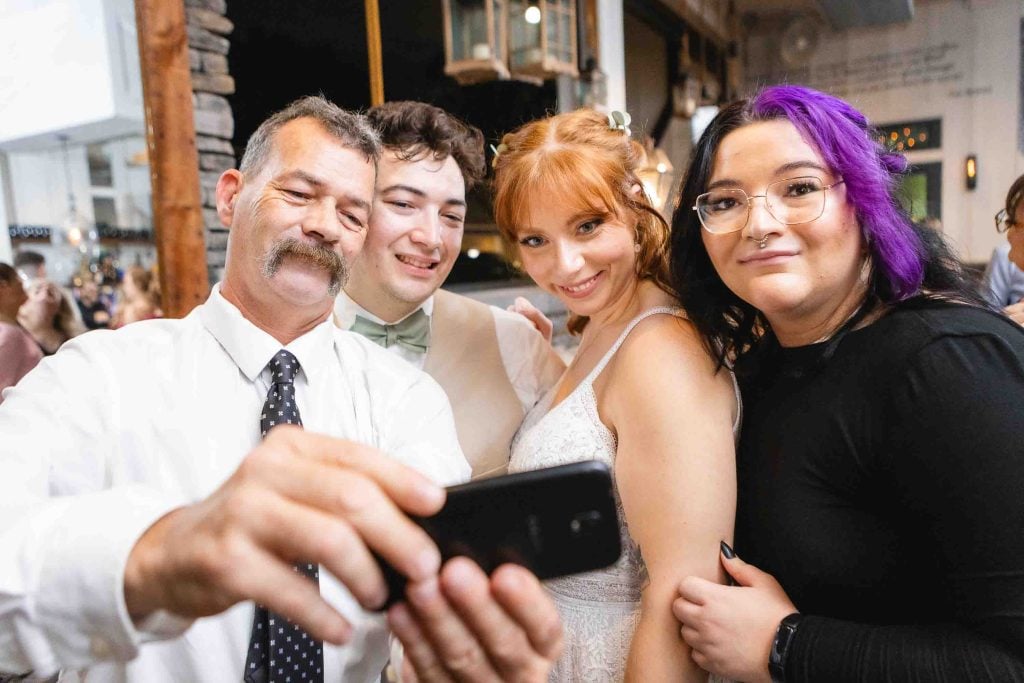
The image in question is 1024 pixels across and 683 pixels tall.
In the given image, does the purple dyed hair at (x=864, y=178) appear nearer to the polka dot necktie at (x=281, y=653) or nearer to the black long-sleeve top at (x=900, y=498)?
the black long-sleeve top at (x=900, y=498)

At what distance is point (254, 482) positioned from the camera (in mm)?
Answer: 437

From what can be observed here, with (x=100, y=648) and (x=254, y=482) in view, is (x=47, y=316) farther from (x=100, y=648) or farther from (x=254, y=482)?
(x=254, y=482)

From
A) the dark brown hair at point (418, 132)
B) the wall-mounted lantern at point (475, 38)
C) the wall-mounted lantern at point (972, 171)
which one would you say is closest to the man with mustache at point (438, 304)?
the dark brown hair at point (418, 132)

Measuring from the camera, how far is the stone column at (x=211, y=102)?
251cm

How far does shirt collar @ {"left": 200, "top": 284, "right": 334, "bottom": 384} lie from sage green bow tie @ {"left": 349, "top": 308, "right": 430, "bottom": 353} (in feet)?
2.02

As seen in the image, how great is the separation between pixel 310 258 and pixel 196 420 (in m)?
0.37

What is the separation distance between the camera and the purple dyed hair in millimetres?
1056

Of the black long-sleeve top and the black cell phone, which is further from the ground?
the black cell phone

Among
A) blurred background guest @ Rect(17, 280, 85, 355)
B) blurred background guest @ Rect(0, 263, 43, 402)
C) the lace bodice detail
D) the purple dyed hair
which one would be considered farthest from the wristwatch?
blurred background guest @ Rect(17, 280, 85, 355)

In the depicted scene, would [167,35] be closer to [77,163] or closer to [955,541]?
[77,163]

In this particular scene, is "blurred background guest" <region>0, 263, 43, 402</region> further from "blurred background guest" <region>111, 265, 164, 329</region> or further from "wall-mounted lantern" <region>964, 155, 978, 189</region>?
"wall-mounted lantern" <region>964, 155, 978, 189</region>

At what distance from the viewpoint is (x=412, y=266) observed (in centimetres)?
182

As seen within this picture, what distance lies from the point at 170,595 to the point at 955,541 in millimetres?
968

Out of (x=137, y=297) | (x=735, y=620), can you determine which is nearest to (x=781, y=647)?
(x=735, y=620)
